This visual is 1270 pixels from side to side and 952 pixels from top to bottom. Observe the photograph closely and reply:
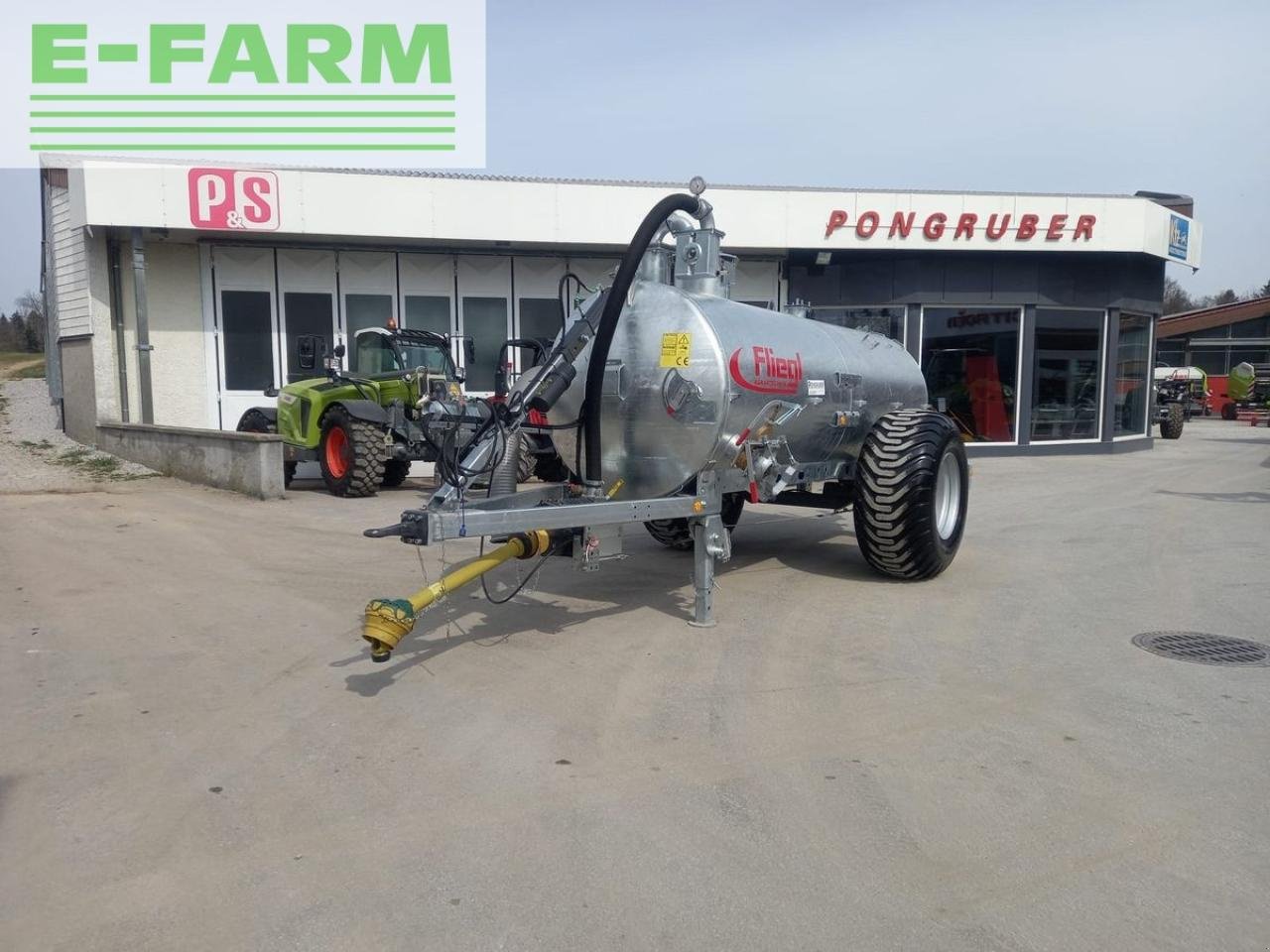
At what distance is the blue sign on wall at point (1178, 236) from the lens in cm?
1980

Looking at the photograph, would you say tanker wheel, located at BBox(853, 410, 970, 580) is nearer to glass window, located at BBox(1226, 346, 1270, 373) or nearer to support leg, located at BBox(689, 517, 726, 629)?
support leg, located at BBox(689, 517, 726, 629)

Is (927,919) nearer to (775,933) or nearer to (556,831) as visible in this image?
(775,933)

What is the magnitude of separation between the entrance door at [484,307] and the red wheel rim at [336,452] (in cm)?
525

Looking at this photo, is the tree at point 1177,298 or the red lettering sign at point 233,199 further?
the tree at point 1177,298

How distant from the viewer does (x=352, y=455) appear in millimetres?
12352

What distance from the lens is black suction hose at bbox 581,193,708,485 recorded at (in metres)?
5.75

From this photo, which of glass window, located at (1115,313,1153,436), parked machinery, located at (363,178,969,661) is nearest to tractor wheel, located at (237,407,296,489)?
parked machinery, located at (363,178,969,661)

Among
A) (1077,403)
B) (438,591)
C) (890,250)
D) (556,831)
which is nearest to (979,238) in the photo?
(890,250)

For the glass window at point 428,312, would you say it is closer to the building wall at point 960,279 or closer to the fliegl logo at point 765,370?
the building wall at point 960,279

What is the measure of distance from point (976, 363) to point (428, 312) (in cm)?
1111

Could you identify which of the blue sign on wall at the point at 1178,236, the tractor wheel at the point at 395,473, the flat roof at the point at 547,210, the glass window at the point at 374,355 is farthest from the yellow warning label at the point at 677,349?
the blue sign on wall at the point at 1178,236

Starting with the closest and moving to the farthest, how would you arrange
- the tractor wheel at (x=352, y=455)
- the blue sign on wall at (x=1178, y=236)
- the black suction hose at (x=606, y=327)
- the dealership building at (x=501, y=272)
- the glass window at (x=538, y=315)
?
the black suction hose at (x=606, y=327), the tractor wheel at (x=352, y=455), the dealership building at (x=501, y=272), the glass window at (x=538, y=315), the blue sign on wall at (x=1178, y=236)

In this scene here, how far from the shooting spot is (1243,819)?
362 centimetres

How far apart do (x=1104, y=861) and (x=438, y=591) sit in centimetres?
334
